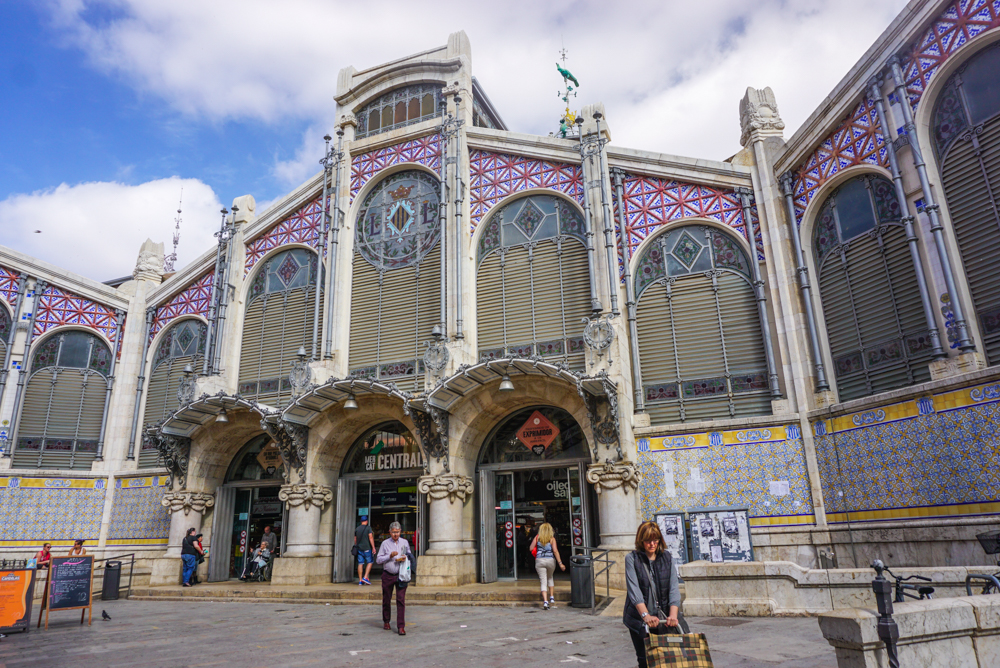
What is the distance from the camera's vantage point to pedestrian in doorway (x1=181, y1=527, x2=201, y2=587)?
17844 millimetres

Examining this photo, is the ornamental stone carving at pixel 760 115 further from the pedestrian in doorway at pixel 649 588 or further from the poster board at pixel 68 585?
the poster board at pixel 68 585

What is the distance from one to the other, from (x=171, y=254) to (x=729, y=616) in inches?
1923

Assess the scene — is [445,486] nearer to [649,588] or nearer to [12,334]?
[649,588]

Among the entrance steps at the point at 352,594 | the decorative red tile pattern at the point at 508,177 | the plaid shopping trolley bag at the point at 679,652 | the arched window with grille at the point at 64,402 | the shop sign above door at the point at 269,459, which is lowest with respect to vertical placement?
the entrance steps at the point at 352,594

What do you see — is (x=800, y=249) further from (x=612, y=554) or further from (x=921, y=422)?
(x=612, y=554)

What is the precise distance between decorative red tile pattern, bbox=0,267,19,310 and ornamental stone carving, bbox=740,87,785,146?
2356 centimetres

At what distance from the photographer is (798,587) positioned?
9.93m

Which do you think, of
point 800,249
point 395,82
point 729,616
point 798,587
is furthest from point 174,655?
point 395,82

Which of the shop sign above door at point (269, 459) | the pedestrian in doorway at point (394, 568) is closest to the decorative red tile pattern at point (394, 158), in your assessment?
the shop sign above door at point (269, 459)

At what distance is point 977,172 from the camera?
38.5ft

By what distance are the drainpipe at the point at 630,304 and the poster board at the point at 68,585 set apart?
1168 cm

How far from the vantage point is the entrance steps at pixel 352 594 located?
43.9 feet

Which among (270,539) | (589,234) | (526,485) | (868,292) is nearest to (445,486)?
(526,485)

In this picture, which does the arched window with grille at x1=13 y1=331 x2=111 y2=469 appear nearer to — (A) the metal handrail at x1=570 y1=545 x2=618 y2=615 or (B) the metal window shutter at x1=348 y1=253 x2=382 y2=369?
(B) the metal window shutter at x1=348 y1=253 x2=382 y2=369
